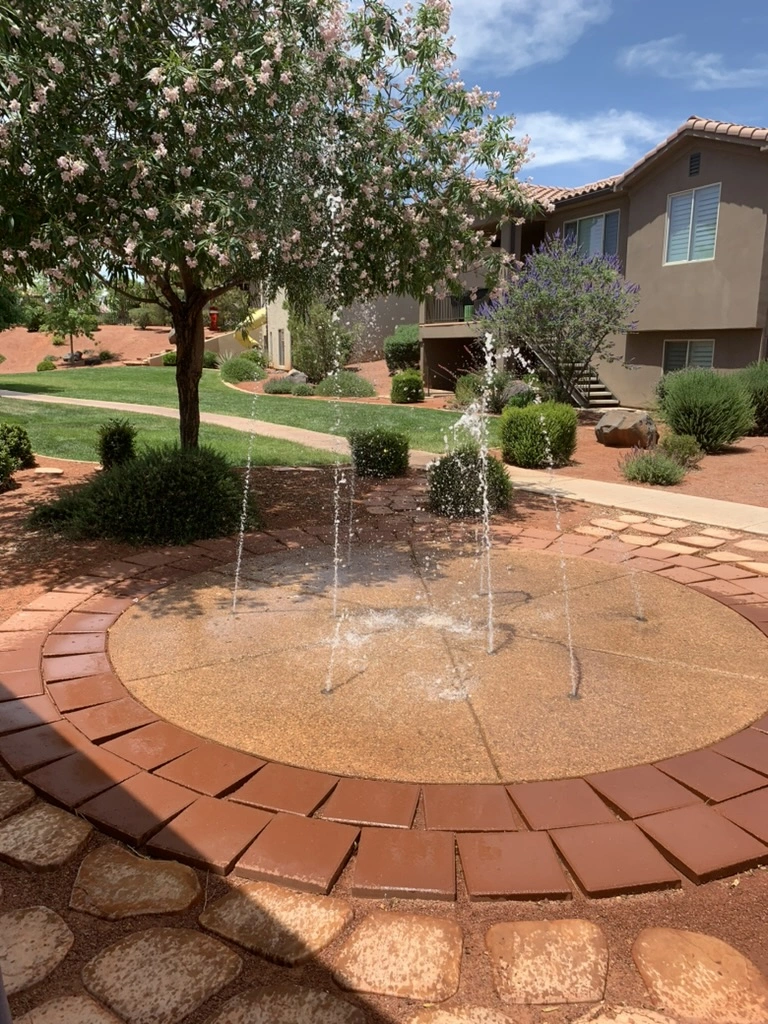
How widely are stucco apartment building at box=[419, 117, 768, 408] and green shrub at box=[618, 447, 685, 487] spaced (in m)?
7.96

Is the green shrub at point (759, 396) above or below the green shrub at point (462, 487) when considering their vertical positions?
above

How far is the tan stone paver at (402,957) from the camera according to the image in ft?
5.90

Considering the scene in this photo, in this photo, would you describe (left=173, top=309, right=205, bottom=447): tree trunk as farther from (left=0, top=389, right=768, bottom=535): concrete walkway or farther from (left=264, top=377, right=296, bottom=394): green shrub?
(left=264, top=377, right=296, bottom=394): green shrub

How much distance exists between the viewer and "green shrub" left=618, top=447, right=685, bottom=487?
29.5 feet

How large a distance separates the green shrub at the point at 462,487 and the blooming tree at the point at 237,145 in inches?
77.7

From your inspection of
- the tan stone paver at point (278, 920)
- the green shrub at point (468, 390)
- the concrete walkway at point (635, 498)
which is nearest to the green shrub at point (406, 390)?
the green shrub at point (468, 390)

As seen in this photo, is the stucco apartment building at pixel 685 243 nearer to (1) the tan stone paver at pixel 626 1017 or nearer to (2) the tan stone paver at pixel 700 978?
(2) the tan stone paver at pixel 700 978

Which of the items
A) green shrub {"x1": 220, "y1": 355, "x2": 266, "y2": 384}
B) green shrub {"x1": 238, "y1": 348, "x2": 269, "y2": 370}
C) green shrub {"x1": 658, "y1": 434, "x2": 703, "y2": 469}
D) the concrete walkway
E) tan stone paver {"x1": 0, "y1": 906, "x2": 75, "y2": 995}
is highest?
green shrub {"x1": 238, "y1": 348, "x2": 269, "y2": 370}

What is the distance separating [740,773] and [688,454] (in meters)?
8.18

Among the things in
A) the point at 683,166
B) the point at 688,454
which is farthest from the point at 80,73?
the point at 683,166

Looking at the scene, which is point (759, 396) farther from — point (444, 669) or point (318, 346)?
point (318, 346)

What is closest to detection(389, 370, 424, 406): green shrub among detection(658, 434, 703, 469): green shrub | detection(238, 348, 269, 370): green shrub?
detection(658, 434, 703, 469): green shrub

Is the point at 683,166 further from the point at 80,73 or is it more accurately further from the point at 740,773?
the point at 740,773

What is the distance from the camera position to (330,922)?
2.00 m
